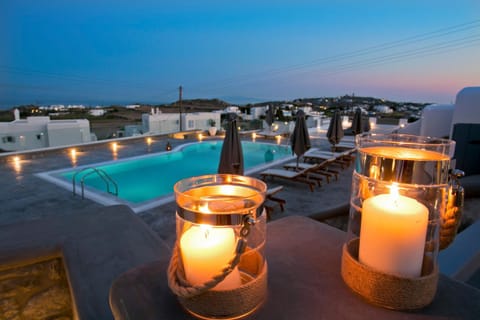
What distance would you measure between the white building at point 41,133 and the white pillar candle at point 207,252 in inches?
724

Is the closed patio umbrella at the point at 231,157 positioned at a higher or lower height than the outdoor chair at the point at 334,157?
higher

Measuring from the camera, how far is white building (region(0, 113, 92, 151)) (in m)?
15.6

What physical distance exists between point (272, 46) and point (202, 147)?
123ft

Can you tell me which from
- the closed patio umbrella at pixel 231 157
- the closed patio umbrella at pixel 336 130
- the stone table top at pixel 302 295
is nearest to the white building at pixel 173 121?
the closed patio umbrella at pixel 336 130

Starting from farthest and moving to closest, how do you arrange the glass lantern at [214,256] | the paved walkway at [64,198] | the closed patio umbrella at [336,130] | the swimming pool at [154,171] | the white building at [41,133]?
the white building at [41,133] → the closed patio umbrella at [336,130] → the swimming pool at [154,171] → the paved walkway at [64,198] → the glass lantern at [214,256]

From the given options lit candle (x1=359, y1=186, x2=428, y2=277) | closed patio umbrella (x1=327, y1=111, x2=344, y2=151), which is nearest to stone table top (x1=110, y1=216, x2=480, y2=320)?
lit candle (x1=359, y1=186, x2=428, y2=277)

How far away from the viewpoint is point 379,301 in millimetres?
801

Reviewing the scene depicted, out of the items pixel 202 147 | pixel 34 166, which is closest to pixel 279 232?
pixel 34 166

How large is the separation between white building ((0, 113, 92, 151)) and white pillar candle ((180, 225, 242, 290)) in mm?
18381

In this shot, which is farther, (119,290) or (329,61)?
(329,61)

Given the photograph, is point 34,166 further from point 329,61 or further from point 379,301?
point 329,61

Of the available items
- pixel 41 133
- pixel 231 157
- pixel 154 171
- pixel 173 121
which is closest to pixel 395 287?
pixel 231 157

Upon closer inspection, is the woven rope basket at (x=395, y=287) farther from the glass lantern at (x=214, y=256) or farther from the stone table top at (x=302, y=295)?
the glass lantern at (x=214, y=256)

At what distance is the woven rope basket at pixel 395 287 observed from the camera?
0.77 m
